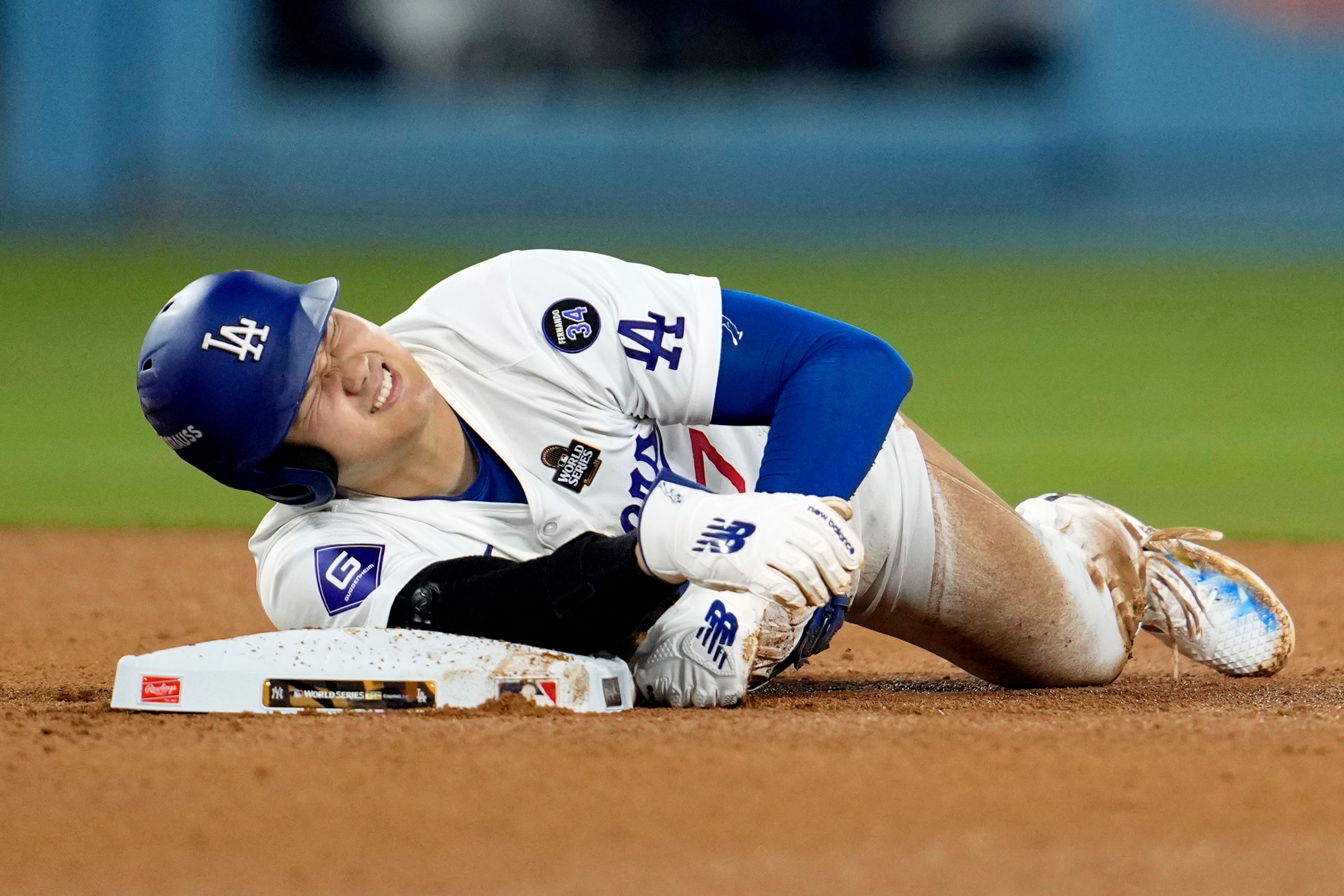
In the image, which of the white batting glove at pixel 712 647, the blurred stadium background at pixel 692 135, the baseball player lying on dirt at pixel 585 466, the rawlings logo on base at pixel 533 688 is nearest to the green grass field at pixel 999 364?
the blurred stadium background at pixel 692 135

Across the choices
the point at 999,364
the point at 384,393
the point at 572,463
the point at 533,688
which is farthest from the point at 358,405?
the point at 999,364

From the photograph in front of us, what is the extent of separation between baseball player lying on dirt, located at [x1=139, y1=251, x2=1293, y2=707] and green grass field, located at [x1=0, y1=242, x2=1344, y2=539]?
147 inches

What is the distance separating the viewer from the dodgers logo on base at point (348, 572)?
308 cm

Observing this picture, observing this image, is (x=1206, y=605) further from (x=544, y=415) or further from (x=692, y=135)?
(x=692, y=135)

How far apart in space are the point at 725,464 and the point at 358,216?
14.0 m

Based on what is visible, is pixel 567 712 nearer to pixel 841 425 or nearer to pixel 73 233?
pixel 841 425

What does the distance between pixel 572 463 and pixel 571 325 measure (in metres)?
0.26

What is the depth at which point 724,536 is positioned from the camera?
2.69 meters

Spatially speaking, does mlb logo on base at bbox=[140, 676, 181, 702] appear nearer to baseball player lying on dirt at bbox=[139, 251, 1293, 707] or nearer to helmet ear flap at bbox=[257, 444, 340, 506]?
baseball player lying on dirt at bbox=[139, 251, 1293, 707]

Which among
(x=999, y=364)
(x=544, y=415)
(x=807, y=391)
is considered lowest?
(x=999, y=364)

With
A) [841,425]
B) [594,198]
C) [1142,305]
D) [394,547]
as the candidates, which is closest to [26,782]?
[394,547]

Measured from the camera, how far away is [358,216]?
1678 centimetres

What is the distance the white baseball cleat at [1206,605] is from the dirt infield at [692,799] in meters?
0.41

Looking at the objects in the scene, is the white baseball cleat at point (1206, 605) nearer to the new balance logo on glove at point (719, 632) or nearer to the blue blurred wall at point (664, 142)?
the new balance logo on glove at point (719, 632)
